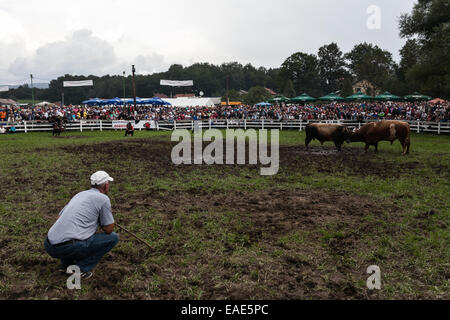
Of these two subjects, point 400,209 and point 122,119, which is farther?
point 122,119

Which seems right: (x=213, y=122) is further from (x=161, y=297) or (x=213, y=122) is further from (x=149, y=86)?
(x=149, y=86)

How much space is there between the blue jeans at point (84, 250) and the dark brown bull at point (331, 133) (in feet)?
49.7

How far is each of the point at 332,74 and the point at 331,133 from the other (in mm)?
95661

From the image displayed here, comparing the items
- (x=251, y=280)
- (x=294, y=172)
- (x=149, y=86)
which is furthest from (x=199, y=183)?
(x=149, y=86)

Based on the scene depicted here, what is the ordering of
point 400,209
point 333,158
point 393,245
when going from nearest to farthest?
point 393,245 → point 400,209 → point 333,158

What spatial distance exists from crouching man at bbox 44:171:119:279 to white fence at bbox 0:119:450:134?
25347mm

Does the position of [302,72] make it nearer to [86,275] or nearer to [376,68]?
[376,68]

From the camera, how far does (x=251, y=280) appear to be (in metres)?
4.84

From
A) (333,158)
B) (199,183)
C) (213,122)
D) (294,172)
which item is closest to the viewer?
(199,183)

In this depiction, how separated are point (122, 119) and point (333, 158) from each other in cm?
2360

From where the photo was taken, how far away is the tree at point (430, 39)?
2725 cm

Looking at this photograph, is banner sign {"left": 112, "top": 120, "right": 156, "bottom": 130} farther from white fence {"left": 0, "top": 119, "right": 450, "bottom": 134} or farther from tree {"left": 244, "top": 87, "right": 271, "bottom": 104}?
tree {"left": 244, "top": 87, "right": 271, "bottom": 104}

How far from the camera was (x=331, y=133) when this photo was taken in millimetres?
18203
